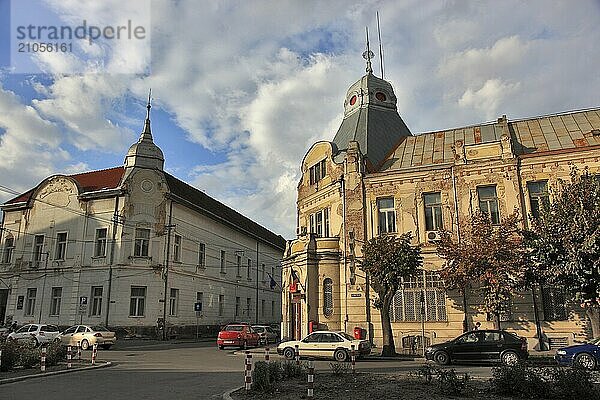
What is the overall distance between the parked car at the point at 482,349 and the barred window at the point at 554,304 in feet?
17.3

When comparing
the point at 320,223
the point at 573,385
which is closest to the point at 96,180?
the point at 320,223

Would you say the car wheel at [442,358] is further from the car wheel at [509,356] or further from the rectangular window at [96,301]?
the rectangular window at [96,301]

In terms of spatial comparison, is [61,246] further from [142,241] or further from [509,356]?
[509,356]

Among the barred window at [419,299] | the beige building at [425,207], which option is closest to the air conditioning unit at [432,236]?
the beige building at [425,207]

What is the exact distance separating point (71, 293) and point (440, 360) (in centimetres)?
2768

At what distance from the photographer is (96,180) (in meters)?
39.9

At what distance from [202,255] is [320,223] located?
1532cm

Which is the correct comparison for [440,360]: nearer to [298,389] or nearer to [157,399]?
[298,389]

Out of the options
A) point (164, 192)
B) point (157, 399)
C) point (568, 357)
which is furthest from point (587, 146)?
point (164, 192)

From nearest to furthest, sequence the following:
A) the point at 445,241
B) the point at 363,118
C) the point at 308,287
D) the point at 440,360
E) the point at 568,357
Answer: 1. the point at 568,357
2. the point at 440,360
3. the point at 445,241
4. the point at 308,287
5. the point at 363,118

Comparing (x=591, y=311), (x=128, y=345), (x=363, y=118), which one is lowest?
(x=128, y=345)

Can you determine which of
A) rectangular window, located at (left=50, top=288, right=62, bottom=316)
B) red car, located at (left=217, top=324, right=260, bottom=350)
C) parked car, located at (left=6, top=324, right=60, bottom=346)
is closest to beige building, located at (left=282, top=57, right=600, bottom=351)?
red car, located at (left=217, top=324, right=260, bottom=350)

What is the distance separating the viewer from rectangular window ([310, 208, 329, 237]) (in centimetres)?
3116

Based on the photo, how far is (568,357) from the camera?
17609 mm
